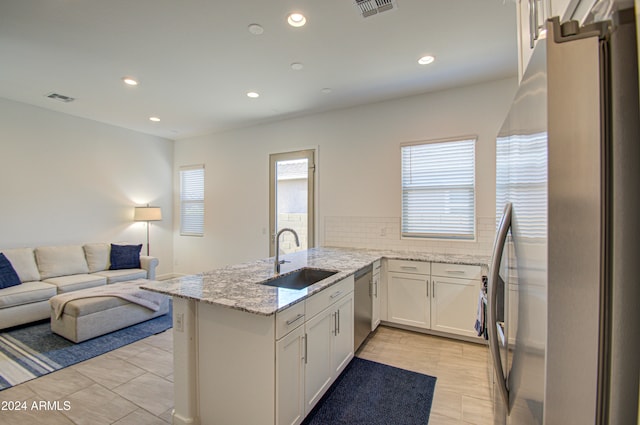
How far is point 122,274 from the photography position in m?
4.39

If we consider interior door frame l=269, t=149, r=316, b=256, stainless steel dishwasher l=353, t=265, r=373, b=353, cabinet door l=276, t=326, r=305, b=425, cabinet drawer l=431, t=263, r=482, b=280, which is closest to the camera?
cabinet door l=276, t=326, r=305, b=425

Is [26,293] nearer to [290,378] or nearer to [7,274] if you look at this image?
[7,274]

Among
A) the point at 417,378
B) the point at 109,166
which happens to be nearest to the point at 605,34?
the point at 417,378

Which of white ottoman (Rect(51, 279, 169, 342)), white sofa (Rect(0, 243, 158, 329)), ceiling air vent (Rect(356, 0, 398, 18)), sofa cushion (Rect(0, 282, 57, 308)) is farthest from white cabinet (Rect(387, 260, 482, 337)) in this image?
sofa cushion (Rect(0, 282, 57, 308))

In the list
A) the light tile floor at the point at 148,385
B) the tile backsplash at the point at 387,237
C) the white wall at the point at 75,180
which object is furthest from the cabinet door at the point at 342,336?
the white wall at the point at 75,180

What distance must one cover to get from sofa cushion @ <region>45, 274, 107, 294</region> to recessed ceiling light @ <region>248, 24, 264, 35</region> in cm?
403

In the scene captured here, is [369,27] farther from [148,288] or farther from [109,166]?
[109,166]

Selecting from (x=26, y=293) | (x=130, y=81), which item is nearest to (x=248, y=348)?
(x=130, y=81)

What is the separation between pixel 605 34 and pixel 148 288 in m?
2.32

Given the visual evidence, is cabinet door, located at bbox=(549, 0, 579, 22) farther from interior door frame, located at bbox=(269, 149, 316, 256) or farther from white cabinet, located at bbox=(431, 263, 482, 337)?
interior door frame, located at bbox=(269, 149, 316, 256)

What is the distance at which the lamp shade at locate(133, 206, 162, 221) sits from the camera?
5.27m

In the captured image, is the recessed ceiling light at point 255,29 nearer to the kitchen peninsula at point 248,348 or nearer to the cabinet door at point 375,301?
the kitchen peninsula at point 248,348

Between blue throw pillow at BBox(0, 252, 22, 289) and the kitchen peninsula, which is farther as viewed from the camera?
blue throw pillow at BBox(0, 252, 22, 289)

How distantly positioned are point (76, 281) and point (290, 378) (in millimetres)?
3921
